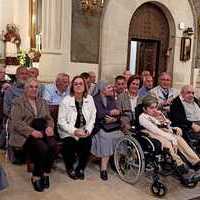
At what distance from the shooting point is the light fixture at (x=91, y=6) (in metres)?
6.41

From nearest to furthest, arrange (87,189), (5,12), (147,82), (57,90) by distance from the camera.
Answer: (87,189) → (57,90) → (147,82) → (5,12)

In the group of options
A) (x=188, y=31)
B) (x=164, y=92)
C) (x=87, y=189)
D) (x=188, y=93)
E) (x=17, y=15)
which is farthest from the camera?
(x=17, y=15)

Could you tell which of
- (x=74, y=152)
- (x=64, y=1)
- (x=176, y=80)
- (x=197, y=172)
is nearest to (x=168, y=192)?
(x=197, y=172)

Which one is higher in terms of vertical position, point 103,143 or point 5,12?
point 5,12

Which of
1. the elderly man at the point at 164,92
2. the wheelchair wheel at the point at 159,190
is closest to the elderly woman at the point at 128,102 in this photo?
the elderly man at the point at 164,92

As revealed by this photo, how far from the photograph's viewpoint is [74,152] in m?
3.64

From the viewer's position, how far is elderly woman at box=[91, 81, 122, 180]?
3729mm

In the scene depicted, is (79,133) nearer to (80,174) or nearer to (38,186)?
(80,174)

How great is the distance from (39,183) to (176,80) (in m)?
5.38

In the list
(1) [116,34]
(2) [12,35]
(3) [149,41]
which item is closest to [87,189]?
(1) [116,34]

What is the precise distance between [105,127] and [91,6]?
3.33 m

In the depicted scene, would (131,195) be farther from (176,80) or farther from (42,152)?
(176,80)

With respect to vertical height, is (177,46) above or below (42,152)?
above

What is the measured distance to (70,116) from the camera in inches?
145
